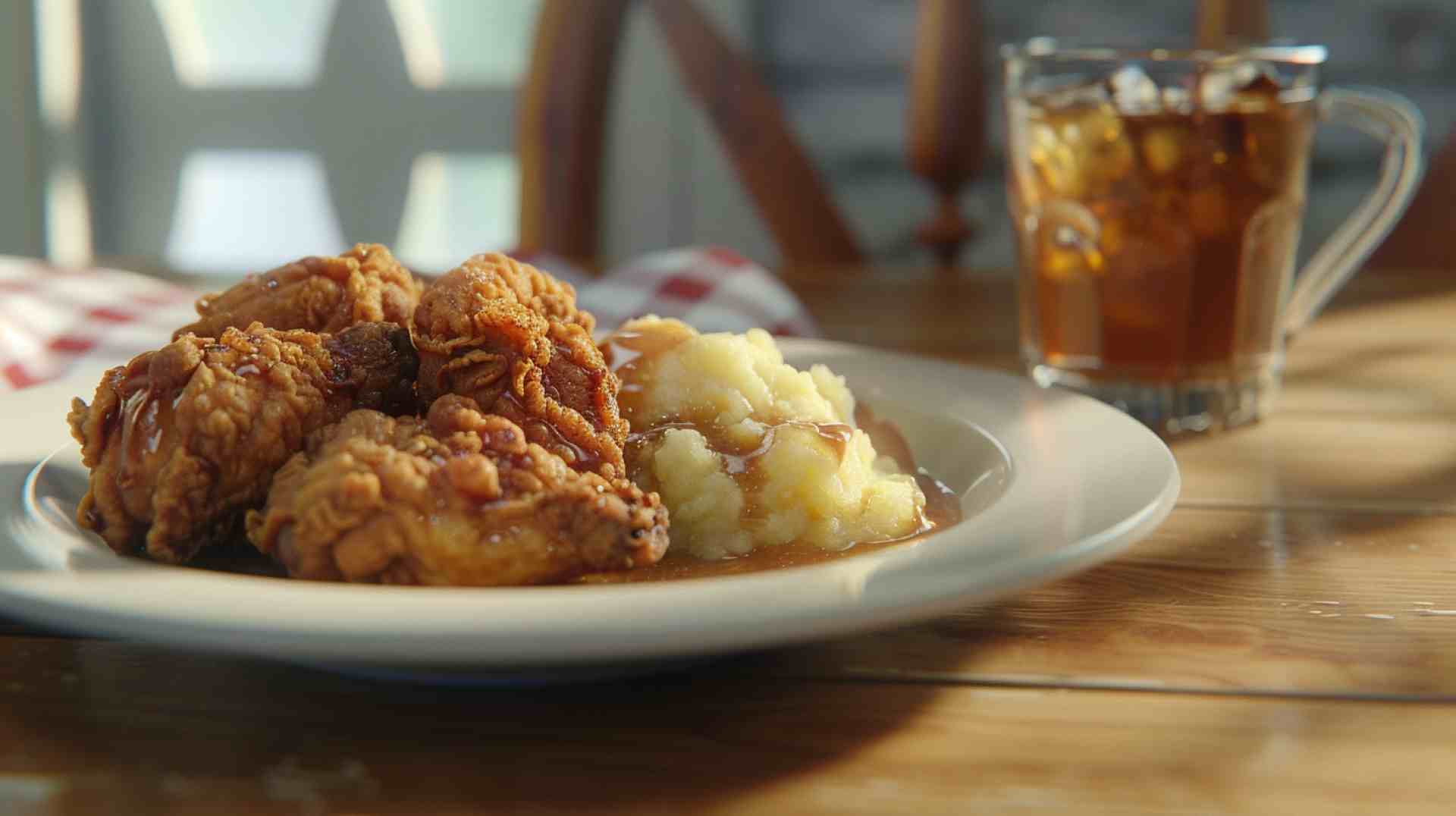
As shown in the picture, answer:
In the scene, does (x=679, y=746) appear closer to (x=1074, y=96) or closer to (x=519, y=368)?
(x=519, y=368)

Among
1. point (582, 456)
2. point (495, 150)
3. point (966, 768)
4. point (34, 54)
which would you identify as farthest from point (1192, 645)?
point (34, 54)

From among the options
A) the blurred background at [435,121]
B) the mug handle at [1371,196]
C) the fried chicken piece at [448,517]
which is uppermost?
the fried chicken piece at [448,517]

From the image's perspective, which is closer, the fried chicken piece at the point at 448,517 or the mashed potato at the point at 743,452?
the fried chicken piece at the point at 448,517

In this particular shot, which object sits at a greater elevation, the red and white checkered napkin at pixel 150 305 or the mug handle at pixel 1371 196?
the mug handle at pixel 1371 196

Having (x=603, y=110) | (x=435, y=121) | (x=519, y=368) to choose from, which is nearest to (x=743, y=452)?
(x=519, y=368)

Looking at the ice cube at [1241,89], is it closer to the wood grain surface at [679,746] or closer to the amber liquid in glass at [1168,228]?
the amber liquid in glass at [1168,228]

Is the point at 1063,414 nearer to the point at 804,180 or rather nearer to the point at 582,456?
the point at 582,456

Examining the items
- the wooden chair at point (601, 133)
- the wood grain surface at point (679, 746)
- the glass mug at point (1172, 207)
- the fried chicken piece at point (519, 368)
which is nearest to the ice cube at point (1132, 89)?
the glass mug at point (1172, 207)

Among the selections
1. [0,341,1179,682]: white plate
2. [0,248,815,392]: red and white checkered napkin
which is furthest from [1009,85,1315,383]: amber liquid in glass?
[0,341,1179,682]: white plate
